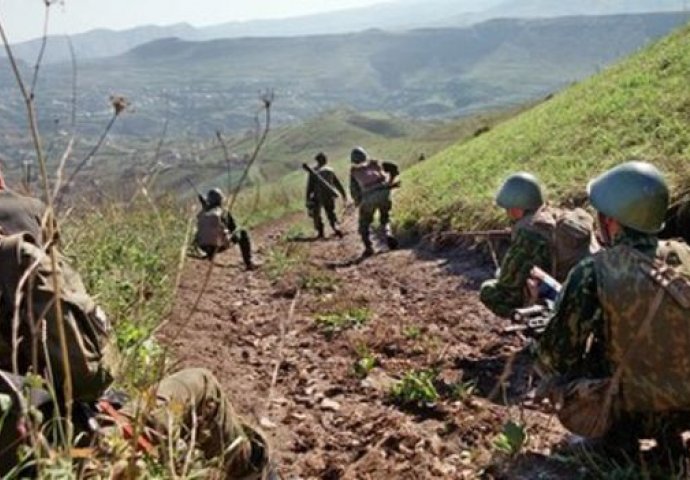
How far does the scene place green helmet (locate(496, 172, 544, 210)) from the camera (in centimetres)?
726

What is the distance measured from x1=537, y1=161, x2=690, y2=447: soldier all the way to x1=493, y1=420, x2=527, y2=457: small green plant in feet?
1.31

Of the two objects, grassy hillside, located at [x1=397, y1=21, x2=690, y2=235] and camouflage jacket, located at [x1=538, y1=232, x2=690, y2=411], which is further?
grassy hillside, located at [x1=397, y1=21, x2=690, y2=235]

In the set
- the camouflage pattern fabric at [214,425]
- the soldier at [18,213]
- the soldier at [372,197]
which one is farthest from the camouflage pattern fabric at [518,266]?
the soldier at [372,197]

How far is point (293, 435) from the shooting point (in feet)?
20.9

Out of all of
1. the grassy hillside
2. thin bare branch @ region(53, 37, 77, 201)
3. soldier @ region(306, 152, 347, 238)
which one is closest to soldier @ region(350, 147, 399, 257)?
the grassy hillside

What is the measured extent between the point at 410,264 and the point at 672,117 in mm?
4303

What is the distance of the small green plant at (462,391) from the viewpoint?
258 inches

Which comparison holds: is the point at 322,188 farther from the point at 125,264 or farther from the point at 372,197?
the point at 125,264

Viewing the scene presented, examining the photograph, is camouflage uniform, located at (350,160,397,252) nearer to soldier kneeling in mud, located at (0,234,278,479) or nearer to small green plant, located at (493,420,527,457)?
small green plant, located at (493,420,527,457)

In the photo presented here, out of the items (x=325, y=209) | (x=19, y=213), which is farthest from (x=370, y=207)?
(x=19, y=213)

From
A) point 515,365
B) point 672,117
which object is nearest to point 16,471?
point 515,365

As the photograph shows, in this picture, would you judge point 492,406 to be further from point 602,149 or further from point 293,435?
point 602,149

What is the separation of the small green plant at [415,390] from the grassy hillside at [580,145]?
4031 mm

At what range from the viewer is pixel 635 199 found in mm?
4668
